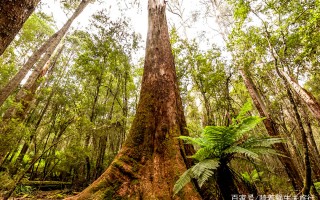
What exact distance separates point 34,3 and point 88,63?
687 cm

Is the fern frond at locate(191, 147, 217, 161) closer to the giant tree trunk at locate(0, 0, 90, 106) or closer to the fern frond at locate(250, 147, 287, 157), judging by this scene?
the fern frond at locate(250, 147, 287, 157)

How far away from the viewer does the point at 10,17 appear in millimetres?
1596

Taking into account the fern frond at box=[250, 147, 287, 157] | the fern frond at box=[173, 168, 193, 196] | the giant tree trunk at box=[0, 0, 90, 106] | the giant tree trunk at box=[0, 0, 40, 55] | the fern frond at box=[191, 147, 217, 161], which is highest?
the giant tree trunk at box=[0, 0, 90, 106]

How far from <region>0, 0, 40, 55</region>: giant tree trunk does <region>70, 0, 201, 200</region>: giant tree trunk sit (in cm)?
197

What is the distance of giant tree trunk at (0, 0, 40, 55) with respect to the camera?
154 cm

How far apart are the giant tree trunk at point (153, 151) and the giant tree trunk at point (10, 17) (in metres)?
1.97

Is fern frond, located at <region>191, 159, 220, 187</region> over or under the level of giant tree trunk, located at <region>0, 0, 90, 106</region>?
under

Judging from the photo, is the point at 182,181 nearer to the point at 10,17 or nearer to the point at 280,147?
the point at 10,17

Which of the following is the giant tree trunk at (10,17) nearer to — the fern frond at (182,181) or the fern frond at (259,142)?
the fern frond at (182,181)

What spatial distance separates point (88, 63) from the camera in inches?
333

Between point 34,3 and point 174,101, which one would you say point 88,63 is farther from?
point 34,3

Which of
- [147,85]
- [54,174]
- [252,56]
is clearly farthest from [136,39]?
[54,174]

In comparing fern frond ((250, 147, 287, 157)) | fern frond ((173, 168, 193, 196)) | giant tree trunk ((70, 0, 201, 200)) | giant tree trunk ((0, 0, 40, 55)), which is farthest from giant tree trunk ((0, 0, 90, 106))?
fern frond ((250, 147, 287, 157))

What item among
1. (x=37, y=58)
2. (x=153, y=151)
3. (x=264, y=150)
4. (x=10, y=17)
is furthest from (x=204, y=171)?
(x=37, y=58)
